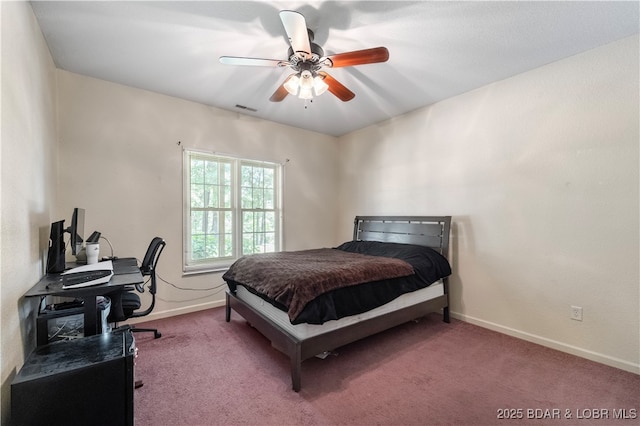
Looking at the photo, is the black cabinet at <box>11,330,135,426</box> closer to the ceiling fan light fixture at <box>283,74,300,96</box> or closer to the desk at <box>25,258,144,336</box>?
the desk at <box>25,258,144,336</box>

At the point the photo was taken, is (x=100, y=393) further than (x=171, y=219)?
No

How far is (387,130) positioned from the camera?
→ 4.14 meters

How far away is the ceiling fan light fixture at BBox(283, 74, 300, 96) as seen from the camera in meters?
2.24

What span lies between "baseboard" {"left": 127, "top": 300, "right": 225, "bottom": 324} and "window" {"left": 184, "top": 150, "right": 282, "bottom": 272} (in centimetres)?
48

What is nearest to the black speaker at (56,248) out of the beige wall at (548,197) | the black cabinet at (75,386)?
the black cabinet at (75,386)

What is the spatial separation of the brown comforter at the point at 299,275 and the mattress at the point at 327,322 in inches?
5.8

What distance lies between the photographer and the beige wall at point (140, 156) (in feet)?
9.24

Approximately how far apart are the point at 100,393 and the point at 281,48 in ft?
8.75

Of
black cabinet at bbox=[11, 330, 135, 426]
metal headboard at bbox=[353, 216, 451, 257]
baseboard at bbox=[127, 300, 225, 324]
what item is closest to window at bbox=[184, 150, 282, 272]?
baseboard at bbox=[127, 300, 225, 324]

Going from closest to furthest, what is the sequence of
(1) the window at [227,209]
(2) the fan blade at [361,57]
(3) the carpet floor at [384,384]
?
1. (3) the carpet floor at [384,384]
2. (2) the fan blade at [361,57]
3. (1) the window at [227,209]

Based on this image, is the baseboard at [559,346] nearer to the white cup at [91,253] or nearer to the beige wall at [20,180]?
the beige wall at [20,180]

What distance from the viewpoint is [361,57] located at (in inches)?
76.5

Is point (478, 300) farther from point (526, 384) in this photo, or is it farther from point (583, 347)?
point (526, 384)

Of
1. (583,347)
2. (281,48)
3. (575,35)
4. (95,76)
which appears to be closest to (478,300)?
(583,347)
